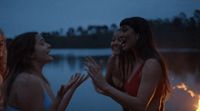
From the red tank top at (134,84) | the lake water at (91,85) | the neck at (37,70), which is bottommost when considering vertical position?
the lake water at (91,85)

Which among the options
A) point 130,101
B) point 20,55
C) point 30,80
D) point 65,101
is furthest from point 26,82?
point 130,101

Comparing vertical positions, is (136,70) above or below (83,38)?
above

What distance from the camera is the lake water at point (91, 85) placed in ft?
32.9

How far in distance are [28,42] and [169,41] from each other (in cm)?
792

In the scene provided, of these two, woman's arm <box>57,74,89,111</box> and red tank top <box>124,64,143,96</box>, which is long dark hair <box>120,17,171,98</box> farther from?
woman's arm <box>57,74,89,111</box>

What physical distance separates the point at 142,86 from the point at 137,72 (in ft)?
0.25

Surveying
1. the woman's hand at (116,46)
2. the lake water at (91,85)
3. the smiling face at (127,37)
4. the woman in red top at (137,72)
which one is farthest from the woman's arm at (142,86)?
the lake water at (91,85)

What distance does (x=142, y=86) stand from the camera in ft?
5.67

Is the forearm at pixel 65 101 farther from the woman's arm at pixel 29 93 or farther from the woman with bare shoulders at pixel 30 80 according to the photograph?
the woman's arm at pixel 29 93

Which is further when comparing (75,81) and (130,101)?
(75,81)

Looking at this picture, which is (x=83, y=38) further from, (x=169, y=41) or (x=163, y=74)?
(x=163, y=74)

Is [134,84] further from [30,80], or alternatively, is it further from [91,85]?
[91,85]

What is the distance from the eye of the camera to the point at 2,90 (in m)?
1.78

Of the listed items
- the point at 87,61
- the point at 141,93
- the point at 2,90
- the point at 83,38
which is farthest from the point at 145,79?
the point at 83,38
